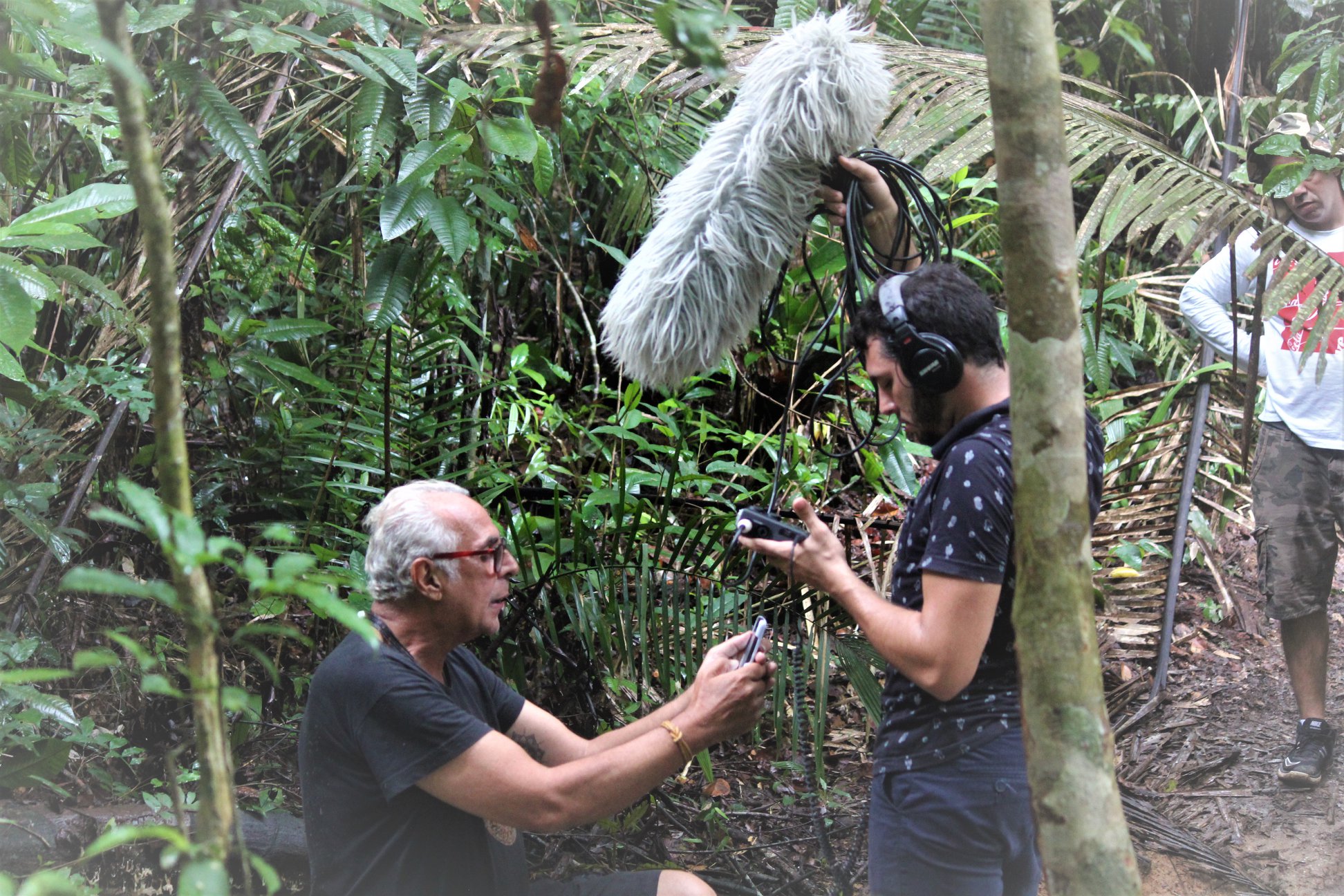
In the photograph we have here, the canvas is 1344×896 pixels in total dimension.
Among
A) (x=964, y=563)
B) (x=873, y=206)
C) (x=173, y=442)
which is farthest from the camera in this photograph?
(x=873, y=206)

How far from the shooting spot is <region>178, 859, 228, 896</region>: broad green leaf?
0.85 meters

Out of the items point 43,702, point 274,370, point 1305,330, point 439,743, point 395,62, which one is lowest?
point 43,702

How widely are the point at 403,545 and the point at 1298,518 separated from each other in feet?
9.63

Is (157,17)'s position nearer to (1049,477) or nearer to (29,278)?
(29,278)

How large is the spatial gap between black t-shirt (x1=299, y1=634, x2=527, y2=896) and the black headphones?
3.16ft

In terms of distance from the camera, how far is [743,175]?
188 centimetres

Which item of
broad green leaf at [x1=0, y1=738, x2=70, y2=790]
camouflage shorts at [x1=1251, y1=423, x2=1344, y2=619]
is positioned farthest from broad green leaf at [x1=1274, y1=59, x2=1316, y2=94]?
broad green leaf at [x1=0, y1=738, x2=70, y2=790]

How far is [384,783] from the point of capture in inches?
70.4

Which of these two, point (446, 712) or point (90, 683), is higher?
point (446, 712)

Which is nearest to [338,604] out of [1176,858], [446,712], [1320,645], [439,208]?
[446,712]

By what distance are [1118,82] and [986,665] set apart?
4746 millimetres

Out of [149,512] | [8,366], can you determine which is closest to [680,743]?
[149,512]

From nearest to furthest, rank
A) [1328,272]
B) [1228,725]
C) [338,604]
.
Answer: [338,604] < [1328,272] < [1228,725]

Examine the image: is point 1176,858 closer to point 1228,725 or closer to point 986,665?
point 1228,725
